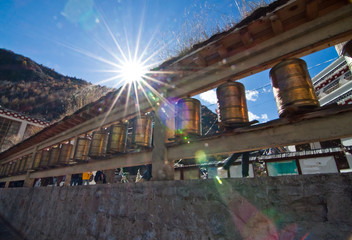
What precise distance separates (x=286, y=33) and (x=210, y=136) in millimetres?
1767

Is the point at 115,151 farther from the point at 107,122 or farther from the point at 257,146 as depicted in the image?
the point at 257,146

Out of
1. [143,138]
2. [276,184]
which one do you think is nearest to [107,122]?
[143,138]

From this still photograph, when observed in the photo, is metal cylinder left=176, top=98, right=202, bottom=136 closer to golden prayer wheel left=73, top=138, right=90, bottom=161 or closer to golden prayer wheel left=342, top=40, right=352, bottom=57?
golden prayer wheel left=342, top=40, right=352, bottom=57

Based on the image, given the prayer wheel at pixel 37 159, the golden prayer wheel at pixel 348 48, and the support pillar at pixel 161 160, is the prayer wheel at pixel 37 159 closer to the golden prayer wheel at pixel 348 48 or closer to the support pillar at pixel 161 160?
the support pillar at pixel 161 160

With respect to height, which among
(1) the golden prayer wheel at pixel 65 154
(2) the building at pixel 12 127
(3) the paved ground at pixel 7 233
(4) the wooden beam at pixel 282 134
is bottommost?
(3) the paved ground at pixel 7 233

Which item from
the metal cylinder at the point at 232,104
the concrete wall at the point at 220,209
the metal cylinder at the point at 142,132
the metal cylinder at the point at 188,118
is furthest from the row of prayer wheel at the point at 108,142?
the metal cylinder at the point at 232,104

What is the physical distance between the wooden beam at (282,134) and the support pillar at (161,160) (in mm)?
504

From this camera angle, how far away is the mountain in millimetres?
37375

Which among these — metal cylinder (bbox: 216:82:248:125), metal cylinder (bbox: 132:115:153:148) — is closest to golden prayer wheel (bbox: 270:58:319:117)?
metal cylinder (bbox: 216:82:248:125)

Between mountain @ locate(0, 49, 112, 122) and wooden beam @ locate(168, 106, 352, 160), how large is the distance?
113ft

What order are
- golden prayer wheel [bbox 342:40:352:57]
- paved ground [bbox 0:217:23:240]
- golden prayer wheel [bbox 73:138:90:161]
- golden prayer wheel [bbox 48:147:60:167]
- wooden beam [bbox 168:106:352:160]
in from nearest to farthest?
wooden beam [bbox 168:106:352:160], golden prayer wheel [bbox 342:40:352:57], golden prayer wheel [bbox 73:138:90:161], golden prayer wheel [bbox 48:147:60:167], paved ground [bbox 0:217:23:240]

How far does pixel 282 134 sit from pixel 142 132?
95.7 inches

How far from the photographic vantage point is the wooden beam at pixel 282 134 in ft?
6.10

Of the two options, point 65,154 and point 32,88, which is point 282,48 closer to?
point 65,154
